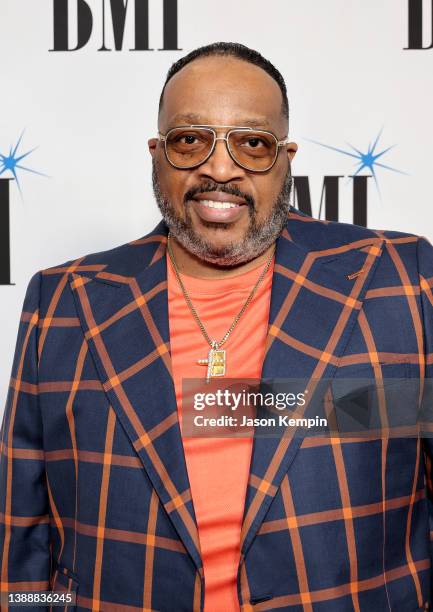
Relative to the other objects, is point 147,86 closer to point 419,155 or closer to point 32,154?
point 32,154

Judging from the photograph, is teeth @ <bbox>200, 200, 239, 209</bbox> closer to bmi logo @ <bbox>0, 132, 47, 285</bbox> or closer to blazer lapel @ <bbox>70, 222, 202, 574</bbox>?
blazer lapel @ <bbox>70, 222, 202, 574</bbox>

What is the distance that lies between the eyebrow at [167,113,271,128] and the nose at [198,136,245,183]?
46 mm

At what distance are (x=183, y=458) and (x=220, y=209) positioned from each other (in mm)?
399

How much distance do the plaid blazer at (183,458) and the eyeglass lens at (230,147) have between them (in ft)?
0.46

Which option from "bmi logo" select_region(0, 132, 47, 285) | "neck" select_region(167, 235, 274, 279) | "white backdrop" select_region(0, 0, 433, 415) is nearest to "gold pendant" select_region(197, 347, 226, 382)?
"neck" select_region(167, 235, 274, 279)

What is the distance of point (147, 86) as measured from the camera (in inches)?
60.7

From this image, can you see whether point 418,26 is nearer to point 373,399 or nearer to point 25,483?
point 373,399

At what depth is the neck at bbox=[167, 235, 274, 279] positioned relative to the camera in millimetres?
1223

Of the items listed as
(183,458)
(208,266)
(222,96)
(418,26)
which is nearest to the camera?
(183,458)

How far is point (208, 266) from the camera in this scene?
1231 millimetres

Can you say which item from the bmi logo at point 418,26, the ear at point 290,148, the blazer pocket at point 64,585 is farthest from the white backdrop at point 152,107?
the blazer pocket at point 64,585

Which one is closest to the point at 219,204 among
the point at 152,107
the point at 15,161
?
the point at 152,107

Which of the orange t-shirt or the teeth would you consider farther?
the teeth

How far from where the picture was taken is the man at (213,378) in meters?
1.01
